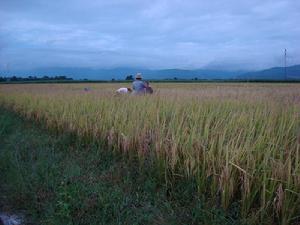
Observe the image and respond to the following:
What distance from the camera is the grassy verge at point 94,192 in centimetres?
301

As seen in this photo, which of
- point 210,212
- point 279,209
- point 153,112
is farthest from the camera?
point 153,112

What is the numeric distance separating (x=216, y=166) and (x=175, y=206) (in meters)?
0.58

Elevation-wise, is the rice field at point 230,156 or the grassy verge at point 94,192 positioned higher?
the rice field at point 230,156

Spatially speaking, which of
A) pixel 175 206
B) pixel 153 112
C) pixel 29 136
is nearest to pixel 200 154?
pixel 175 206

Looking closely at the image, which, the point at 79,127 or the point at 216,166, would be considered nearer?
the point at 216,166

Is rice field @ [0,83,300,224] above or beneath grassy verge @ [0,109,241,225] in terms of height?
above

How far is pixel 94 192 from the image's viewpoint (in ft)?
11.5

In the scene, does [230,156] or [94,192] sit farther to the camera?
[94,192]

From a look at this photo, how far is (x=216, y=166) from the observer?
10.4ft

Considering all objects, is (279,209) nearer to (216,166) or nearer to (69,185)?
(216,166)

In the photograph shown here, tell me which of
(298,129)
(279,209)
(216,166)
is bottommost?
(279,209)

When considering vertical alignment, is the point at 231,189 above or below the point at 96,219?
above

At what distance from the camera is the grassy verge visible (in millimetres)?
3010

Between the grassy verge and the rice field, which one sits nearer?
the rice field
